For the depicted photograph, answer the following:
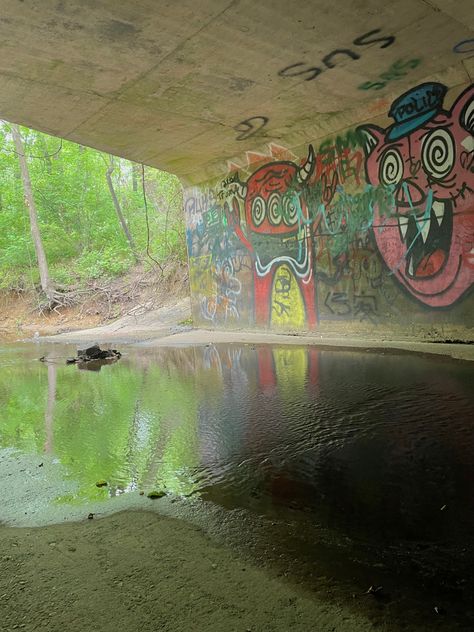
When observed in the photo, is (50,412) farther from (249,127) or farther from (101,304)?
(101,304)

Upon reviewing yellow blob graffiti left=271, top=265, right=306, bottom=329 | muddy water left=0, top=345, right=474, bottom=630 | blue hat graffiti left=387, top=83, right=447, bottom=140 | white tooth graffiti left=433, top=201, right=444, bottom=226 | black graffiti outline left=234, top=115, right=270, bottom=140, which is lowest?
muddy water left=0, top=345, right=474, bottom=630

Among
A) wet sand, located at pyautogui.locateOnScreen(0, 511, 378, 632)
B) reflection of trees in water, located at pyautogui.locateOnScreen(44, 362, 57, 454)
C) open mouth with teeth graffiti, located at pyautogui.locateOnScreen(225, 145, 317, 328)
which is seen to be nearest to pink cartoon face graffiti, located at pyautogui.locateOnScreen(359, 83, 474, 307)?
open mouth with teeth graffiti, located at pyautogui.locateOnScreen(225, 145, 317, 328)

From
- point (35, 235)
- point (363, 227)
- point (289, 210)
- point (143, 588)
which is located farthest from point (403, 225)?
point (35, 235)

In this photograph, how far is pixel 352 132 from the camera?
Answer: 786 centimetres

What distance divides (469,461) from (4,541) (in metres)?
2.45

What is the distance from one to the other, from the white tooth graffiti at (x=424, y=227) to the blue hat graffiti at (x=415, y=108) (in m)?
1.39

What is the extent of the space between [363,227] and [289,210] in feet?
6.20

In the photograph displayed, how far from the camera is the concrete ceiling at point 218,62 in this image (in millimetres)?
4996

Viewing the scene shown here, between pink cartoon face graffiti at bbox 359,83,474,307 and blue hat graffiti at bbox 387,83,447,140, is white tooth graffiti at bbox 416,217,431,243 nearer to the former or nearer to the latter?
pink cartoon face graffiti at bbox 359,83,474,307

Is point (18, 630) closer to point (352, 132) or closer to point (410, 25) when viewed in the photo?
point (410, 25)

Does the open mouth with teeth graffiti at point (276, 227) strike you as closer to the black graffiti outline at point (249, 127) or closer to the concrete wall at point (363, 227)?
the concrete wall at point (363, 227)

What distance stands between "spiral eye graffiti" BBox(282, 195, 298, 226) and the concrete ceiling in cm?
105

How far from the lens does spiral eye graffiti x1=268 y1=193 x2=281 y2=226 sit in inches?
375

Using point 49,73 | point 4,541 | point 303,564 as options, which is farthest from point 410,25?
point 4,541
